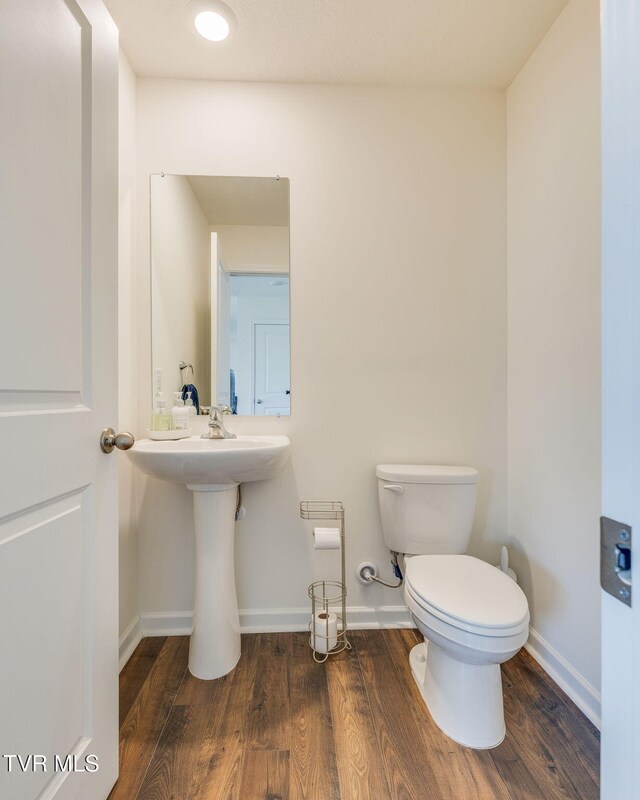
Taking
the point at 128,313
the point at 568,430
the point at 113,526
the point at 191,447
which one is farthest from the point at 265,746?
the point at 128,313

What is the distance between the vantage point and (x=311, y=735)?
3.89 feet

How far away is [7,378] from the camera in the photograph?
0.67 m

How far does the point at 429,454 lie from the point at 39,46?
5.64 ft

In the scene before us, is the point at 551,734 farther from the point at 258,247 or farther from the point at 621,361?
the point at 258,247

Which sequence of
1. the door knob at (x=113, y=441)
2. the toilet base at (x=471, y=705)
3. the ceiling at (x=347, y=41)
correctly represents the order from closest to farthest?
the door knob at (x=113, y=441) < the toilet base at (x=471, y=705) < the ceiling at (x=347, y=41)

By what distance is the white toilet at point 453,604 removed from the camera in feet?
3.59

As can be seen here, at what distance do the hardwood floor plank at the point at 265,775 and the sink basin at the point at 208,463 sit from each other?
2.63ft

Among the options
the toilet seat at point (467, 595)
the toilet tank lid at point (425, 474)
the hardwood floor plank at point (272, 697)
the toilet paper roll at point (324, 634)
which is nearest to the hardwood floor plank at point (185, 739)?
the hardwood floor plank at point (272, 697)

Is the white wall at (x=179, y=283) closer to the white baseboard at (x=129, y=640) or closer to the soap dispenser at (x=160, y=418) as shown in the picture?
the soap dispenser at (x=160, y=418)

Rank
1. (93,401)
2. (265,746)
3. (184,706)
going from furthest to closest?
1. (184,706)
2. (265,746)
3. (93,401)

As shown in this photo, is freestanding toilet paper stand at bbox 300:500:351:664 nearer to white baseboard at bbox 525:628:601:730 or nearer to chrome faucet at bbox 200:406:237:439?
chrome faucet at bbox 200:406:237:439

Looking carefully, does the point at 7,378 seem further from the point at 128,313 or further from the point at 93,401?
the point at 128,313

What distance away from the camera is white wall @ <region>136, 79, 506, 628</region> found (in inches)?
67.4

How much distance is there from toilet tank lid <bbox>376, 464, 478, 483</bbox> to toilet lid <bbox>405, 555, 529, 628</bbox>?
0.96 ft
